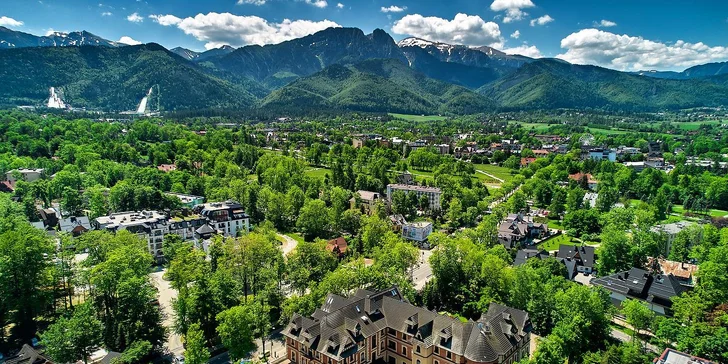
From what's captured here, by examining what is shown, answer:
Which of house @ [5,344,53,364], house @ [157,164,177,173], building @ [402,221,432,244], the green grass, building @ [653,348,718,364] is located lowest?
building @ [402,221,432,244]

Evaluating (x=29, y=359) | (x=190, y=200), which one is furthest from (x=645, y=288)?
(x=190, y=200)

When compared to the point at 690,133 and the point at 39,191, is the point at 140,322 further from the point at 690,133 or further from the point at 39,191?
the point at 690,133

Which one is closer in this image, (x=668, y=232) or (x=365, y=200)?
(x=668, y=232)

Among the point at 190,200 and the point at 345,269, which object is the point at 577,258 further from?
the point at 190,200

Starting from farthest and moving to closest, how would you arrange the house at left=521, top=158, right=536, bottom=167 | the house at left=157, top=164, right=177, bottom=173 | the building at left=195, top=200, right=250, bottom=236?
the house at left=521, top=158, right=536, bottom=167
the house at left=157, top=164, right=177, bottom=173
the building at left=195, top=200, right=250, bottom=236

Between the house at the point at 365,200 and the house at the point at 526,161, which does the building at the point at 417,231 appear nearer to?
the house at the point at 365,200

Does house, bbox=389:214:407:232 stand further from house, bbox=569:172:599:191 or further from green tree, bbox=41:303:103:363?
house, bbox=569:172:599:191

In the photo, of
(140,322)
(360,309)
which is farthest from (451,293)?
(140,322)

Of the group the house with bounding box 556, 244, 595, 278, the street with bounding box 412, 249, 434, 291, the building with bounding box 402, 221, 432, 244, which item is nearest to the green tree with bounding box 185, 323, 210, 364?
the street with bounding box 412, 249, 434, 291
